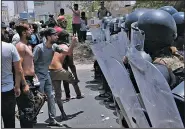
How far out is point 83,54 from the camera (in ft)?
44.7

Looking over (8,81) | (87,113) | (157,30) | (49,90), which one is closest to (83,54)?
(87,113)

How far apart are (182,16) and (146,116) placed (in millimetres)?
4680

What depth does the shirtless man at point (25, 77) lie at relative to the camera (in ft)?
15.9

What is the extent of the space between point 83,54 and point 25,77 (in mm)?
8529

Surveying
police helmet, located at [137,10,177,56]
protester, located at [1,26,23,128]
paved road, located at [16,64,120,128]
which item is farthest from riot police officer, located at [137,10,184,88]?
protester, located at [1,26,23,128]

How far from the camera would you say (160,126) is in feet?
7.81

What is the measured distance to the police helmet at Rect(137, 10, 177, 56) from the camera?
488 centimetres

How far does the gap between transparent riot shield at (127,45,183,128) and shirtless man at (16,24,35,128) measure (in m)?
2.53

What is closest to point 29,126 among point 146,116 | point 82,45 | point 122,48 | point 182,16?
point 122,48

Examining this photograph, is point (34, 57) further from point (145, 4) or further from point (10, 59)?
point (145, 4)

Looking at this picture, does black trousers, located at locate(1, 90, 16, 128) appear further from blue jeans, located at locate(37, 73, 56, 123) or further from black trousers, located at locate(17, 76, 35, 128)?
blue jeans, located at locate(37, 73, 56, 123)

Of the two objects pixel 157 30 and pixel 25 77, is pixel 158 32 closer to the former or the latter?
pixel 157 30

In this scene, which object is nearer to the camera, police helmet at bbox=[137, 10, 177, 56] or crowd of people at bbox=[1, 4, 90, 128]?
crowd of people at bbox=[1, 4, 90, 128]

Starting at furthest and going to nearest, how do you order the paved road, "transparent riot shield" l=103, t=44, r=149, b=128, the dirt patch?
the dirt patch < the paved road < "transparent riot shield" l=103, t=44, r=149, b=128
